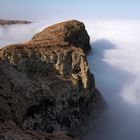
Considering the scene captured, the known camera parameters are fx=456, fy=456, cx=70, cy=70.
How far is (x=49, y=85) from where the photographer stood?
28938 millimetres

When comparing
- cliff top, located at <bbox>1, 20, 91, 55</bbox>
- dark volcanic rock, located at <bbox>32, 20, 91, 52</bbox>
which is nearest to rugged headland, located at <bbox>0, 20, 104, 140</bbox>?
cliff top, located at <bbox>1, 20, 91, 55</bbox>

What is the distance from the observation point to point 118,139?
3566 centimetres

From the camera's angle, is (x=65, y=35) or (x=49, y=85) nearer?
(x=49, y=85)

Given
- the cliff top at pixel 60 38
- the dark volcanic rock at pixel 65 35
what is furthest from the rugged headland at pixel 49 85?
the dark volcanic rock at pixel 65 35

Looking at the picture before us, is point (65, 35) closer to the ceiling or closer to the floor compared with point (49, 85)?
closer to the ceiling

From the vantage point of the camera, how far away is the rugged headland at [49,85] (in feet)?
85.0

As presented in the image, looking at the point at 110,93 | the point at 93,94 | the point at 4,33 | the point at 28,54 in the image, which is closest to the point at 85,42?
the point at 110,93

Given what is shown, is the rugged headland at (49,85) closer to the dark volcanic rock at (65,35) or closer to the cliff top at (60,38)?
the cliff top at (60,38)

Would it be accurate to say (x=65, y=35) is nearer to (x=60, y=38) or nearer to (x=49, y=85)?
(x=60, y=38)

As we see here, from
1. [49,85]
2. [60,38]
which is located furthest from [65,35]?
[49,85]

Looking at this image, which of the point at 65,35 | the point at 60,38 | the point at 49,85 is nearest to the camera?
the point at 49,85

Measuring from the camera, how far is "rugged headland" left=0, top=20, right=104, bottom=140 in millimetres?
25906

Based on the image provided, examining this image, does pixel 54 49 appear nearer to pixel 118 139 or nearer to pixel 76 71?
pixel 76 71

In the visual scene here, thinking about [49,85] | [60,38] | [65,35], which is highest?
[60,38]
